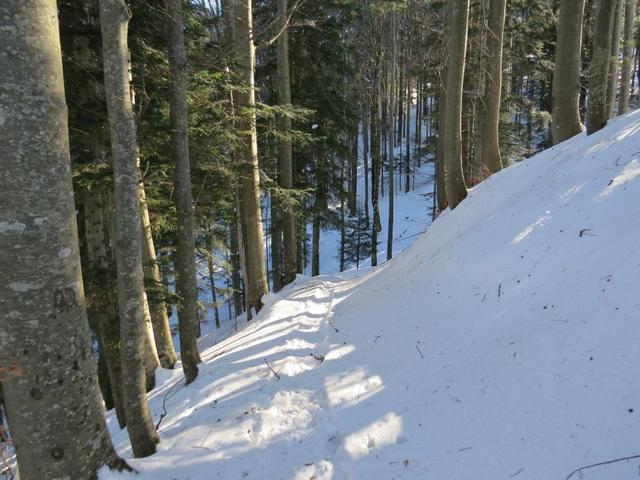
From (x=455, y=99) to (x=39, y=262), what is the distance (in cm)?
927

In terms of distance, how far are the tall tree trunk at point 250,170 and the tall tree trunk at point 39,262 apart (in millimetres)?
6538

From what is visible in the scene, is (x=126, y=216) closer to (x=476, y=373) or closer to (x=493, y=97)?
(x=476, y=373)

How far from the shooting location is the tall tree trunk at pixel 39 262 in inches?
78.5

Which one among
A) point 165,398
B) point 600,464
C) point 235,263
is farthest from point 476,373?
point 235,263

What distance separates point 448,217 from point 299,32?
8.56 metres

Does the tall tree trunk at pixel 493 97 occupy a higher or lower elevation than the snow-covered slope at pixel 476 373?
higher

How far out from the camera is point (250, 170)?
970 cm

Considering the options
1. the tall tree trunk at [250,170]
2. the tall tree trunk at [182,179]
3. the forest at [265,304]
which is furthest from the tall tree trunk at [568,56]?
the tall tree trunk at [182,179]

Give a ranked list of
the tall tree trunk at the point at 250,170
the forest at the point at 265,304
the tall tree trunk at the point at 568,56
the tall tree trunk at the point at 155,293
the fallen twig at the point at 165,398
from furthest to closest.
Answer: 1. the tall tree trunk at the point at 250,170
2. the tall tree trunk at the point at 568,56
3. the tall tree trunk at the point at 155,293
4. the fallen twig at the point at 165,398
5. the forest at the point at 265,304

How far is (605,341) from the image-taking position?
3363mm

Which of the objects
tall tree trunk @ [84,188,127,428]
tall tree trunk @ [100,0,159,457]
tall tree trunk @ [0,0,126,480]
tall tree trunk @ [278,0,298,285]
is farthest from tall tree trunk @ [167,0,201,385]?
tall tree trunk @ [278,0,298,285]

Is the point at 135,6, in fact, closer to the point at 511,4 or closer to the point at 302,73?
the point at 302,73

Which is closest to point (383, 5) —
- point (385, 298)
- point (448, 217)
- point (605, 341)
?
point (448, 217)

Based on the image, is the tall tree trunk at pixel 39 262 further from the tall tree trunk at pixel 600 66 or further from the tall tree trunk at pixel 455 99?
the tall tree trunk at pixel 455 99
